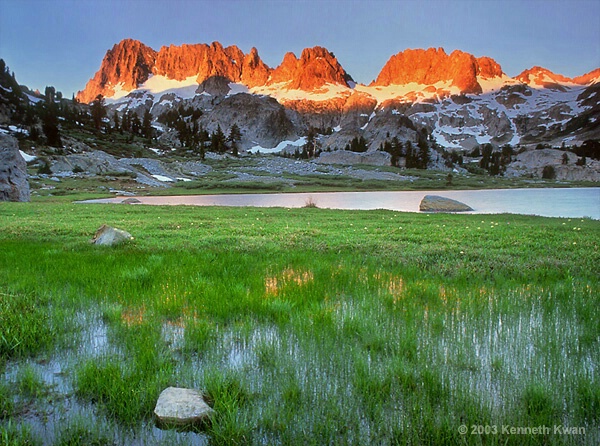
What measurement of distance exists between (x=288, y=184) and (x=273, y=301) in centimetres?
8191

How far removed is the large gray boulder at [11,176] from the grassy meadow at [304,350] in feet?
126

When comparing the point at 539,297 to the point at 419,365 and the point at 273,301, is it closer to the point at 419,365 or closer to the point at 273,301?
the point at 419,365

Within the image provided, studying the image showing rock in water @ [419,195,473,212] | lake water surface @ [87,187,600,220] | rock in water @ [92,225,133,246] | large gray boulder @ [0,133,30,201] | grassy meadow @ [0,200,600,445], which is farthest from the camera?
large gray boulder @ [0,133,30,201]

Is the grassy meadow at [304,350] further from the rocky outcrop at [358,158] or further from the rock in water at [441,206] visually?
the rocky outcrop at [358,158]

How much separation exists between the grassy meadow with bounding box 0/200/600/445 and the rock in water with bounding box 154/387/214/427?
10 cm

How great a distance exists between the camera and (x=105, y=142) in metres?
147

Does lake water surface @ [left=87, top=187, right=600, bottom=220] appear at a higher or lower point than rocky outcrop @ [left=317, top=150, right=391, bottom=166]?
lower

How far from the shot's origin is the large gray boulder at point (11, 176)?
40.5m

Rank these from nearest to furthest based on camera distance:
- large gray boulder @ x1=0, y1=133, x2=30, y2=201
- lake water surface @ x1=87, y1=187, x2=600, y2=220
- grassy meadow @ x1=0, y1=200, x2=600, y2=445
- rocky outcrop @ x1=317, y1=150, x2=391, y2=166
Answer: grassy meadow @ x1=0, y1=200, x2=600, y2=445 < lake water surface @ x1=87, y1=187, x2=600, y2=220 < large gray boulder @ x1=0, y1=133, x2=30, y2=201 < rocky outcrop @ x1=317, y1=150, x2=391, y2=166

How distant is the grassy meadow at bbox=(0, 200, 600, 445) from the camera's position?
3539 millimetres

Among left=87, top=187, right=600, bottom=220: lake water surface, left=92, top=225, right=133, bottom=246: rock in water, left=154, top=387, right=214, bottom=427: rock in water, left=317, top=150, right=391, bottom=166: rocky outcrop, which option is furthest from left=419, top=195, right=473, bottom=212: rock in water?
left=317, top=150, right=391, bottom=166: rocky outcrop

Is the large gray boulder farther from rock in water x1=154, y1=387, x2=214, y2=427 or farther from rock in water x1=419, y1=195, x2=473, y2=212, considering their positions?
rock in water x1=154, y1=387, x2=214, y2=427

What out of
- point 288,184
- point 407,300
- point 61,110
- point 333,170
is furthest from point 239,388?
point 61,110

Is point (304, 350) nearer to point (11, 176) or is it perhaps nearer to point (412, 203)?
point (412, 203)
